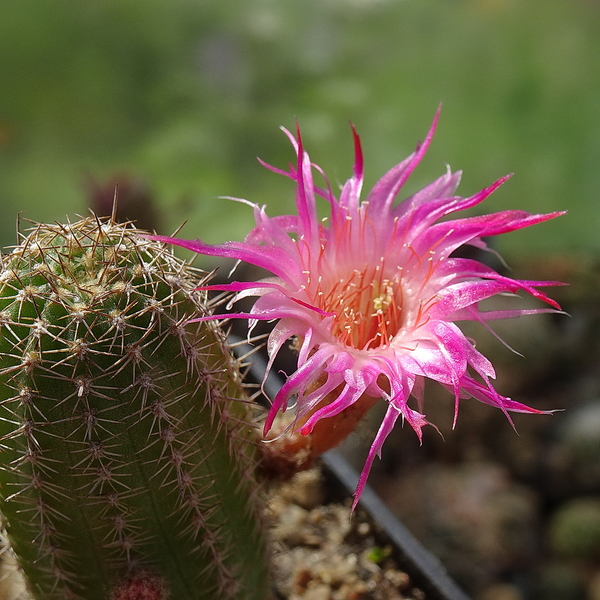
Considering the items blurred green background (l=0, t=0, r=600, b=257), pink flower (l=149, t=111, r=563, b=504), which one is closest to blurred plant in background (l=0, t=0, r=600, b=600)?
blurred green background (l=0, t=0, r=600, b=257)

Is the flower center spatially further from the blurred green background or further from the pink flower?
the blurred green background

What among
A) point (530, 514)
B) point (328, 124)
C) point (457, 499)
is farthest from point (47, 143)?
point (530, 514)

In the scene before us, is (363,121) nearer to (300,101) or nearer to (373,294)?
(300,101)

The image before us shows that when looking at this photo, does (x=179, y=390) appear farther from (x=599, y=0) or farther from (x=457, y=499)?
(x=599, y=0)

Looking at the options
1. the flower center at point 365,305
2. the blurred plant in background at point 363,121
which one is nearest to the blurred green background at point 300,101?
the blurred plant in background at point 363,121

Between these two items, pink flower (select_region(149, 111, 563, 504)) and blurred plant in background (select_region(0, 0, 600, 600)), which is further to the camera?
blurred plant in background (select_region(0, 0, 600, 600))

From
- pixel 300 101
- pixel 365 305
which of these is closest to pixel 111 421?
pixel 365 305
